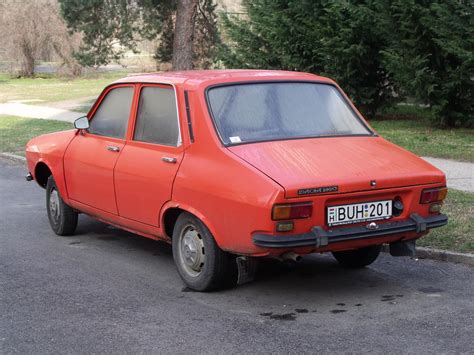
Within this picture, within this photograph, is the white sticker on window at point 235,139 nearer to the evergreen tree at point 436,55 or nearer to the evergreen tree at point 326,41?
the evergreen tree at point 436,55

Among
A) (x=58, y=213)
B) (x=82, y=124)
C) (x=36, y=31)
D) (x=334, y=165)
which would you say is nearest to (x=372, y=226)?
(x=334, y=165)

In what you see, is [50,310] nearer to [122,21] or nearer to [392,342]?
[392,342]

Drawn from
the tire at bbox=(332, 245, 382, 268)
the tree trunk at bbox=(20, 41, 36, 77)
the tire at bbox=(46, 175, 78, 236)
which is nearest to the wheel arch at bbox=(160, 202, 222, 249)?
the tire at bbox=(332, 245, 382, 268)

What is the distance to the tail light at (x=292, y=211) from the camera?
17.8 feet

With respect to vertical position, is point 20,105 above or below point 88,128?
below

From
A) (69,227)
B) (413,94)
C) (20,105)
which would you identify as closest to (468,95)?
(413,94)

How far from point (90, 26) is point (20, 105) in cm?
603

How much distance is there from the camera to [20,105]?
27609 millimetres

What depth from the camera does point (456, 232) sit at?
25.2 feet

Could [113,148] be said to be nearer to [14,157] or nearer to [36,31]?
[14,157]

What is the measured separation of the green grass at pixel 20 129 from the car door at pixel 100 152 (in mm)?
7461

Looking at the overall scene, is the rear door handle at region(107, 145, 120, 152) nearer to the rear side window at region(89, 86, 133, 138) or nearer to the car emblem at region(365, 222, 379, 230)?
the rear side window at region(89, 86, 133, 138)

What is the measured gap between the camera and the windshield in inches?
246

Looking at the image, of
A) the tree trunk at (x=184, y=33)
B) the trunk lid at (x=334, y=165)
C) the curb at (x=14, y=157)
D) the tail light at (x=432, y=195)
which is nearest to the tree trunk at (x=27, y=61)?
the tree trunk at (x=184, y=33)
